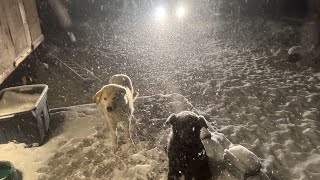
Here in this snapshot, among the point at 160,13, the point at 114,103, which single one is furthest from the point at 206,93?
the point at 160,13

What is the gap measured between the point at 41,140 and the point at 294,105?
6335 millimetres

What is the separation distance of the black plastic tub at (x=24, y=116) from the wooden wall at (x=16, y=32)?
0.50m

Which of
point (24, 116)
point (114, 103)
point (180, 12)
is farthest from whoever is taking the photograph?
point (180, 12)

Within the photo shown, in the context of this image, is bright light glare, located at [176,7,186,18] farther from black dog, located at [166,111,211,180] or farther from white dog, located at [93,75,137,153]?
black dog, located at [166,111,211,180]

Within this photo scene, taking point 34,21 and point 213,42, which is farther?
point 213,42

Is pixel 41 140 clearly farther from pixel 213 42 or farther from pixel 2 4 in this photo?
pixel 213 42

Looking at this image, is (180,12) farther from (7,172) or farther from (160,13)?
(7,172)

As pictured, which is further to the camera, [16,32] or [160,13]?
[160,13]

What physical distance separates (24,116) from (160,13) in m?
20.2

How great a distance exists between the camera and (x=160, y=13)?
24031 millimetres

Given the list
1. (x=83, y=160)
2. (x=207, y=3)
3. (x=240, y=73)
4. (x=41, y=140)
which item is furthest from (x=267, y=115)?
(x=207, y=3)

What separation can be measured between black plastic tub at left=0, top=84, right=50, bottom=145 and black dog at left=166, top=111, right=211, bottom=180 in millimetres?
2876

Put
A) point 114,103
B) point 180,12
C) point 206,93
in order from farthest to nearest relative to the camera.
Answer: point 180,12
point 206,93
point 114,103

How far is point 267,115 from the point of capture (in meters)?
6.99
